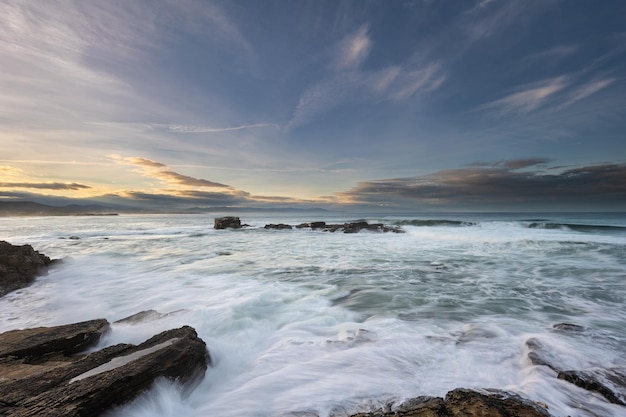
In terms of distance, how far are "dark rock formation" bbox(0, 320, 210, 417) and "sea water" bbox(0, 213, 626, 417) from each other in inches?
8.0

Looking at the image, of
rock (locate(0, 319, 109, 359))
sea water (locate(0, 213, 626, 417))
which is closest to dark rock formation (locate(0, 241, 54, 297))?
sea water (locate(0, 213, 626, 417))

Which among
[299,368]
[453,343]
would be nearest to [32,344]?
[299,368]

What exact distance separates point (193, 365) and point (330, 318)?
2793 millimetres

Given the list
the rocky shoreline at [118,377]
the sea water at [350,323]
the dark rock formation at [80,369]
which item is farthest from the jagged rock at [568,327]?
the dark rock formation at [80,369]

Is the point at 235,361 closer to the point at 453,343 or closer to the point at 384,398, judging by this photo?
the point at 384,398

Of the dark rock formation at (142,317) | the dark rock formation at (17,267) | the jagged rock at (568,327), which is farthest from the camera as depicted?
the dark rock formation at (17,267)

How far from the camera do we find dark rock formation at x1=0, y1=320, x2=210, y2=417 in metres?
2.34

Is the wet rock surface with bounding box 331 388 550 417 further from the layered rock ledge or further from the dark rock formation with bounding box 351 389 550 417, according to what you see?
the layered rock ledge

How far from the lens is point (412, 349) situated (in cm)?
415

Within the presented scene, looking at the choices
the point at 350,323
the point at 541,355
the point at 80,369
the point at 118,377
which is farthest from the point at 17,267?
the point at 541,355

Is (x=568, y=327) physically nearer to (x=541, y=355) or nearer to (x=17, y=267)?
(x=541, y=355)

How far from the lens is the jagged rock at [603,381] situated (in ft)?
9.52

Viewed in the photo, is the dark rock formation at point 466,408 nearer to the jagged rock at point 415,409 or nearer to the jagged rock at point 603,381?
the jagged rock at point 415,409

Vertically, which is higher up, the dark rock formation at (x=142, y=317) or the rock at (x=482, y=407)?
the rock at (x=482, y=407)
